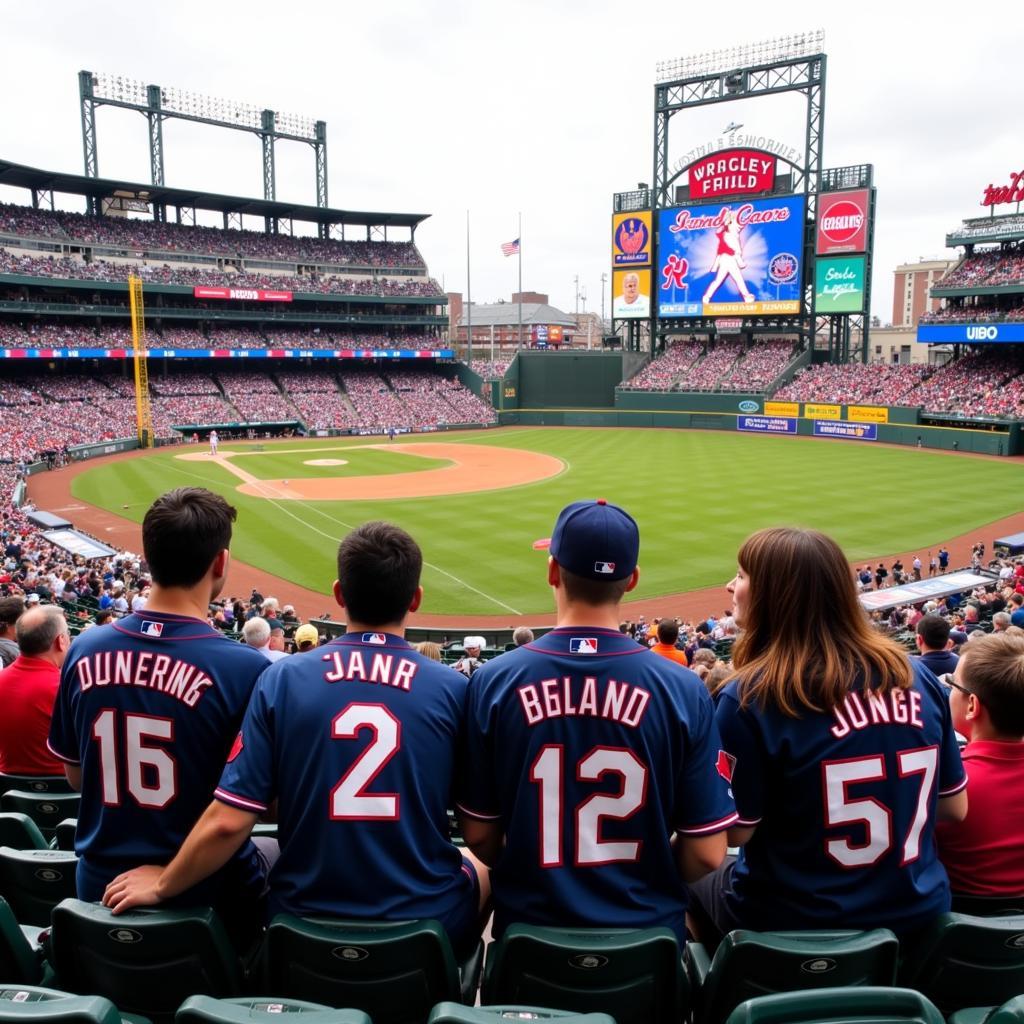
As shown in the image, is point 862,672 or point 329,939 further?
point 862,672

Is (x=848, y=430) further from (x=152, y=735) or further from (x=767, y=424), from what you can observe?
(x=152, y=735)

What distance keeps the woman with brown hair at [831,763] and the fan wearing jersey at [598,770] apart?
0.61ft

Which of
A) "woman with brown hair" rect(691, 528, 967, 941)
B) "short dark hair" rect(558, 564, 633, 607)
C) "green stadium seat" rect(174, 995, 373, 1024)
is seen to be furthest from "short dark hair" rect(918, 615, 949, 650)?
"green stadium seat" rect(174, 995, 373, 1024)

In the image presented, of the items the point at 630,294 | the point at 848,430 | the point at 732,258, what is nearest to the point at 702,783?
the point at 848,430

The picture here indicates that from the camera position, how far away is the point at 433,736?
3.07 m

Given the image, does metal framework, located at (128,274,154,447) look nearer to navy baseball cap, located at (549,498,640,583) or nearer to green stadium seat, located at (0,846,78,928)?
green stadium seat, located at (0,846,78,928)

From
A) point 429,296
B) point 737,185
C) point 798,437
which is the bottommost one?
point 798,437

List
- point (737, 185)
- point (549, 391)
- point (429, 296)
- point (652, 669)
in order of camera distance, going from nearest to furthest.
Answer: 1. point (652, 669)
2. point (737, 185)
3. point (549, 391)
4. point (429, 296)

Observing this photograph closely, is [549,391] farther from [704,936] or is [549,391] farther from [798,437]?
[704,936]

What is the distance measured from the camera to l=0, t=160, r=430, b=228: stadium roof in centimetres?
6159

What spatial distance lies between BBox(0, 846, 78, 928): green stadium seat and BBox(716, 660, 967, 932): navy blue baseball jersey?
2941mm

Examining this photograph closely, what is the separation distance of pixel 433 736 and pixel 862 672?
1.58 m

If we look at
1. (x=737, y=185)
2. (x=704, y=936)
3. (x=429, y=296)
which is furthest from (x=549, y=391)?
(x=704, y=936)

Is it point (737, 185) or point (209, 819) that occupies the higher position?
point (737, 185)
